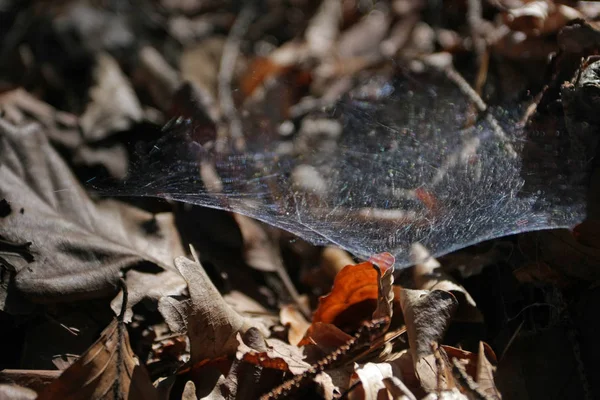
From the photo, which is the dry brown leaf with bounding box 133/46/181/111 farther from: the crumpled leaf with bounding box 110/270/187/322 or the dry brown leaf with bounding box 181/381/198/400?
the dry brown leaf with bounding box 181/381/198/400

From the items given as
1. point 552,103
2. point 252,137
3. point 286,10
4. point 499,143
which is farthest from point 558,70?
point 286,10

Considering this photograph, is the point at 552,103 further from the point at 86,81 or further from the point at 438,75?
the point at 86,81

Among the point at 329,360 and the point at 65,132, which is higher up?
the point at 65,132

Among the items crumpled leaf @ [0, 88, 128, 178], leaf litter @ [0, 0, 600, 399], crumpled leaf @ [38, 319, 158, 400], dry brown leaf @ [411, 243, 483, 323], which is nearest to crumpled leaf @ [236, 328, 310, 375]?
leaf litter @ [0, 0, 600, 399]

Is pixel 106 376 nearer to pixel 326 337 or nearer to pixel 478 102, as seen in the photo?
pixel 326 337

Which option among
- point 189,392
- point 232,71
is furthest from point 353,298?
point 232,71
